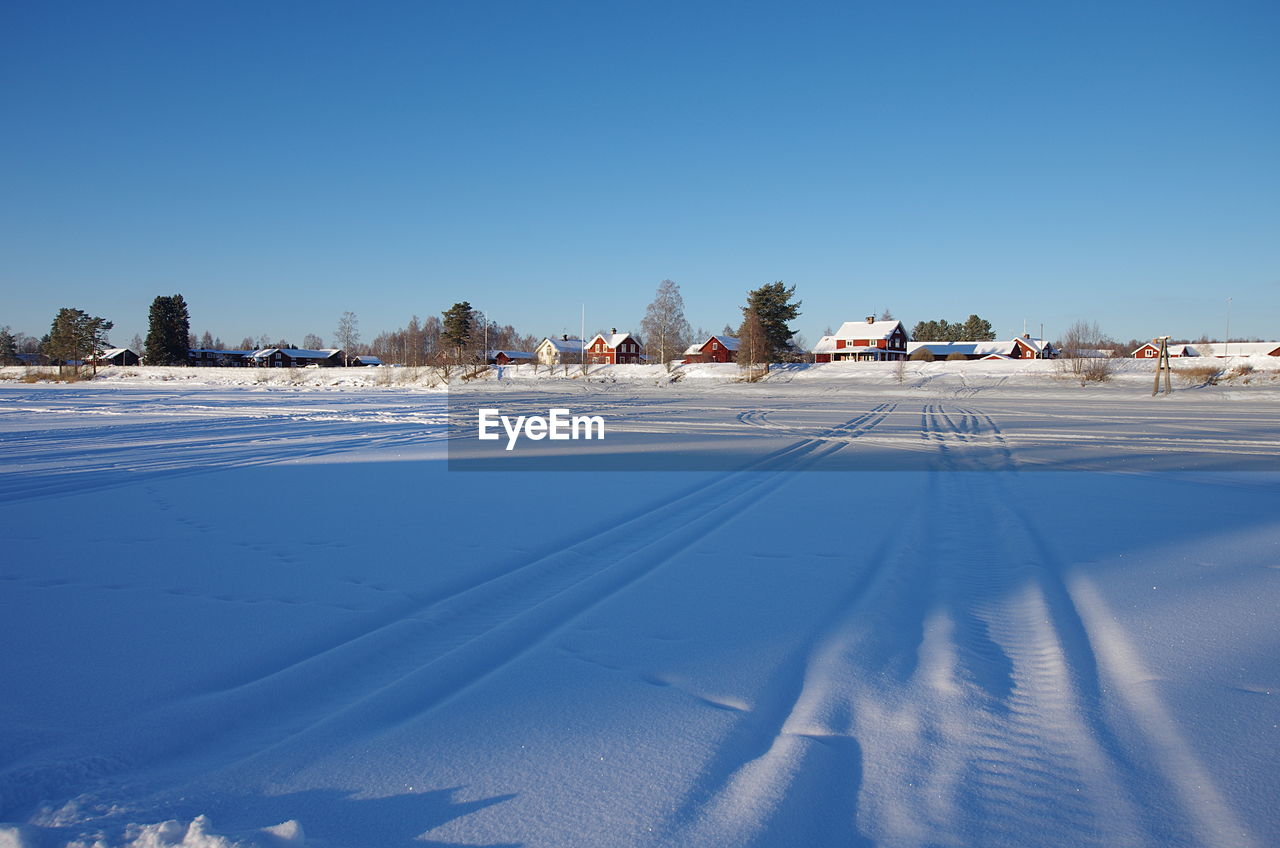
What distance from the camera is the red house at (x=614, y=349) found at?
284ft

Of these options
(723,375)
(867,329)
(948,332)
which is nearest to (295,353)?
(723,375)

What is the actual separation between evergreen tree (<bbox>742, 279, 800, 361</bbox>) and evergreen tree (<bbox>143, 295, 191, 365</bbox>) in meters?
65.7

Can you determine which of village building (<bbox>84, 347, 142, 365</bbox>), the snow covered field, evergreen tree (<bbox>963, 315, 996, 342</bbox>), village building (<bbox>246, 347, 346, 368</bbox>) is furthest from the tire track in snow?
evergreen tree (<bbox>963, 315, 996, 342</bbox>)

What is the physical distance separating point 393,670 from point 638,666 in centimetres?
129

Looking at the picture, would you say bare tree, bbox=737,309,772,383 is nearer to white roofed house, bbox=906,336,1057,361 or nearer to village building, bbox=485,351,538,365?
village building, bbox=485,351,538,365

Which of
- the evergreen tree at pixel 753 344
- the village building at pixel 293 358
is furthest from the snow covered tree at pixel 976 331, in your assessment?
the village building at pixel 293 358

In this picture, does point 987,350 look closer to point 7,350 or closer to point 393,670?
point 393,670

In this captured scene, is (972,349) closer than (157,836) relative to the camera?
No

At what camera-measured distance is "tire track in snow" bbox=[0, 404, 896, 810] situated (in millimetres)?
2912

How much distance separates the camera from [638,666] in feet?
12.1

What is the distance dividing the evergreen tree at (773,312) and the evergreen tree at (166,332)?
2585 inches

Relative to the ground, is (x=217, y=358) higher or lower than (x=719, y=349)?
higher

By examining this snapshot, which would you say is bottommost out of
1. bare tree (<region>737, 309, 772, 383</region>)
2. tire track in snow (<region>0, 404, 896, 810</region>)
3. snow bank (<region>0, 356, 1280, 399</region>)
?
tire track in snow (<region>0, 404, 896, 810</region>)

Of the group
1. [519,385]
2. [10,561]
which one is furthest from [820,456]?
[519,385]
